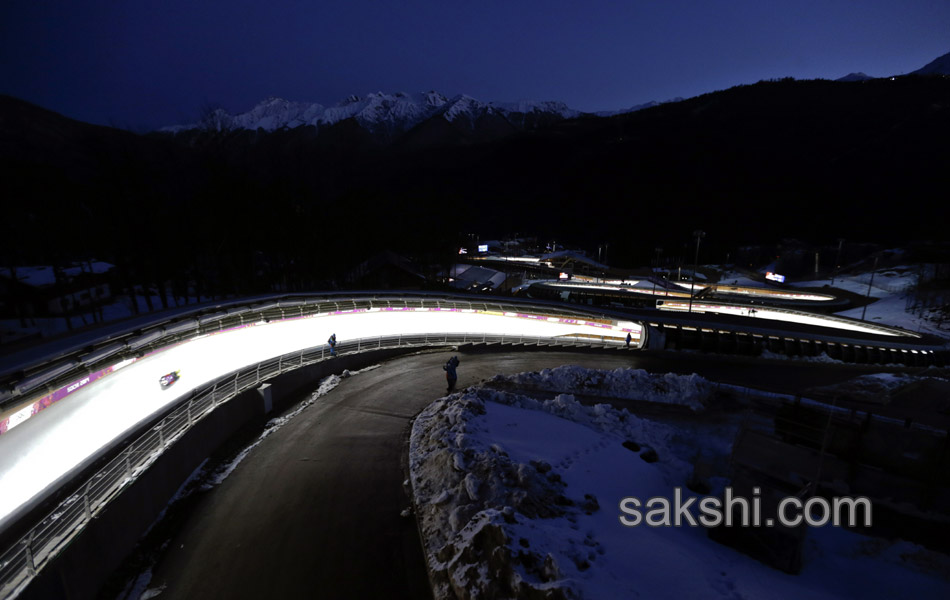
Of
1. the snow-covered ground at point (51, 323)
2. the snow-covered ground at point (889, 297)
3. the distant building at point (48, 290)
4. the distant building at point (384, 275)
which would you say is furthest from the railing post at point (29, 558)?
the snow-covered ground at point (889, 297)

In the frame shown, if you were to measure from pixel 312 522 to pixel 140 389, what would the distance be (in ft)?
25.8

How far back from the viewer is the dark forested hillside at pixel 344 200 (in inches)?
1126

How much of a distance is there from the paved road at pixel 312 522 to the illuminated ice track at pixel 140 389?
3.30m

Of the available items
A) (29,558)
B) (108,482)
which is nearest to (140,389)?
(108,482)

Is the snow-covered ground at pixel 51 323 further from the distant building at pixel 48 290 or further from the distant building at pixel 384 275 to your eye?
the distant building at pixel 384 275

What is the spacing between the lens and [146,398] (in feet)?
38.2

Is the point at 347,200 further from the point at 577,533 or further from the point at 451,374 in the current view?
the point at 577,533

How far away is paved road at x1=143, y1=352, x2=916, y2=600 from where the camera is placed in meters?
6.66

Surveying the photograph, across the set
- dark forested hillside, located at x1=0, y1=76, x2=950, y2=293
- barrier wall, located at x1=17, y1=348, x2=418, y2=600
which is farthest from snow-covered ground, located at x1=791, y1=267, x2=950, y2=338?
barrier wall, located at x1=17, y1=348, x2=418, y2=600

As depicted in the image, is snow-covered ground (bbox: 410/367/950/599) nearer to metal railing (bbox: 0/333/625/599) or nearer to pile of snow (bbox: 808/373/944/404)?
metal railing (bbox: 0/333/625/599)

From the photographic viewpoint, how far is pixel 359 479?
962 centimetres

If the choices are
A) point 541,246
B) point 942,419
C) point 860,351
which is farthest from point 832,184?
point 942,419

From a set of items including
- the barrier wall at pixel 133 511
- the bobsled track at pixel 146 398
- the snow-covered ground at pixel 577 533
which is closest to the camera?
the barrier wall at pixel 133 511

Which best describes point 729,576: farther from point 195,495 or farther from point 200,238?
point 200,238
